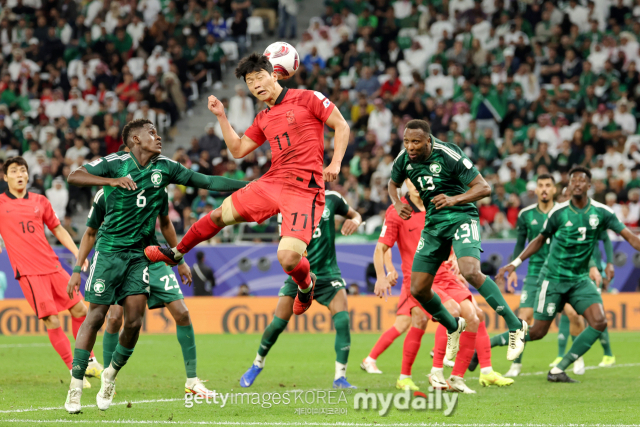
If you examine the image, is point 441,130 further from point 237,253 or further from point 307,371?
point 307,371

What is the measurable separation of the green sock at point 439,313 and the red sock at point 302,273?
123 cm

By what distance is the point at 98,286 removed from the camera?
7730mm

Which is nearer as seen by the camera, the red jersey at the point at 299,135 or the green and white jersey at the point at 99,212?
the red jersey at the point at 299,135

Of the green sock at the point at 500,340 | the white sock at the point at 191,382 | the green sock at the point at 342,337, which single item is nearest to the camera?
the white sock at the point at 191,382

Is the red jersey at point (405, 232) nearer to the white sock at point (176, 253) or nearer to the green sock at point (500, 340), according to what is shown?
the green sock at point (500, 340)

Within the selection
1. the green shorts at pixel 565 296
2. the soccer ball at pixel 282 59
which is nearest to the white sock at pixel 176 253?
the soccer ball at pixel 282 59

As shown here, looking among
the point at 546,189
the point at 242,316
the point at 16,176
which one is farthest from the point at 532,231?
the point at 242,316

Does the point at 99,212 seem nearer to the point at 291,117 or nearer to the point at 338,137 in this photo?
the point at 291,117

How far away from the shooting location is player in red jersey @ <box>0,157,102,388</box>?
33.0ft

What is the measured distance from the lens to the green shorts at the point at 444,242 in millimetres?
8203

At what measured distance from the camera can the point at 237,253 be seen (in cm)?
1889

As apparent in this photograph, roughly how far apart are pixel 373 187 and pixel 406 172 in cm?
1185

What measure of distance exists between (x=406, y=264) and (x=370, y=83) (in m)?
14.8

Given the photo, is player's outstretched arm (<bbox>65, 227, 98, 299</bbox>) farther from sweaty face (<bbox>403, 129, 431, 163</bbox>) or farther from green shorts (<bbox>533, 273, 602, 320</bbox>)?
green shorts (<bbox>533, 273, 602, 320</bbox>)
